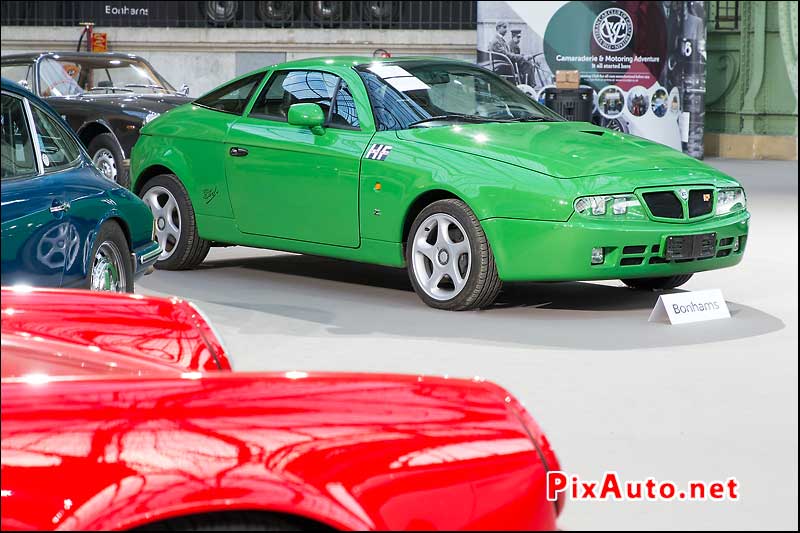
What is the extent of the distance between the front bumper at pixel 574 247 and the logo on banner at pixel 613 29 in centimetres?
1347

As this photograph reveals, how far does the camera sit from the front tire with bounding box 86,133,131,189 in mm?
13672

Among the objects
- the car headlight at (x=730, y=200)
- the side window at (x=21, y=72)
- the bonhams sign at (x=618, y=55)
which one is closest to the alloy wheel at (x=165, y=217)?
the car headlight at (x=730, y=200)

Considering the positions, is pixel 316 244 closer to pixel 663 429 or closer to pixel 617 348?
pixel 617 348

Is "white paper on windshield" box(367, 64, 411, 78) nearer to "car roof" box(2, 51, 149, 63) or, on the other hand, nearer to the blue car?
the blue car

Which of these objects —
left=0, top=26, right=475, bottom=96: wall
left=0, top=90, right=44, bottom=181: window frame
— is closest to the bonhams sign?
left=0, top=26, right=475, bottom=96: wall

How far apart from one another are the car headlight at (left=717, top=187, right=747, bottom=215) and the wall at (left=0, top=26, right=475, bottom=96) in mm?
16444

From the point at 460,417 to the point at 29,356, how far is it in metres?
1.07

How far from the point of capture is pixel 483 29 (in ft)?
67.8

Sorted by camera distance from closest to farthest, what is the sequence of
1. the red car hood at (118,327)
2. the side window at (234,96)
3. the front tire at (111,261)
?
the red car hood at (118,327) < the front tire at (111,261) < the side window at (234,96)

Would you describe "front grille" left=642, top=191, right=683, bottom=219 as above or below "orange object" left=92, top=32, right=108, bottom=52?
below

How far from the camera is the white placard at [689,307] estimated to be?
7625 mm

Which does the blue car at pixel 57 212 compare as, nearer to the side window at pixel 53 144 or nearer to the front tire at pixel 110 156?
the side window at pixel 53 144

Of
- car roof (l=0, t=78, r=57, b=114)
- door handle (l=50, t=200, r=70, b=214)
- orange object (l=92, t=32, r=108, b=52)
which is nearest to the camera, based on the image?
car roof (l=0, t=78, r=57, b=114)

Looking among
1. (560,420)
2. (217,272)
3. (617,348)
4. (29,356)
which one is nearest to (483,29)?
(217,272)
